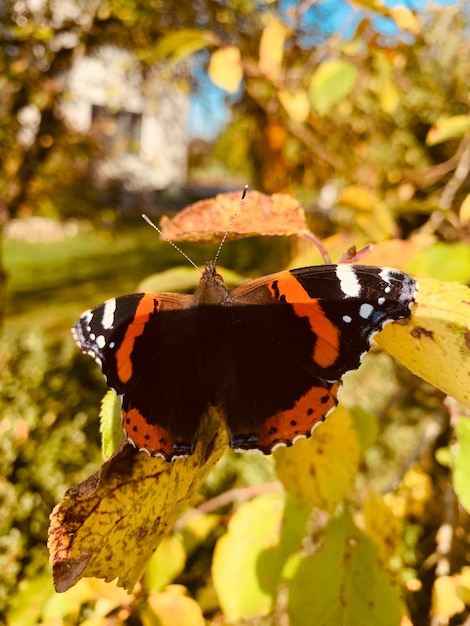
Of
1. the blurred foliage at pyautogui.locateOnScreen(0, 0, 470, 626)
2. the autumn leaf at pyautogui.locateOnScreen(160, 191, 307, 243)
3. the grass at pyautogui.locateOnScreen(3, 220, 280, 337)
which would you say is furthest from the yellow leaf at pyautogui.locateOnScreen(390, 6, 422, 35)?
the grass at pyautogui.locateOnScreen(3, 220, 280, 337)

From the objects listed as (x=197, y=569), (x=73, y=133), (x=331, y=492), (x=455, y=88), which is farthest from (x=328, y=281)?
(x=73, y=133)

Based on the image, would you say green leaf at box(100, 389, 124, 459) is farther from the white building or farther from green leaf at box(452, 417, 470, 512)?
the white building

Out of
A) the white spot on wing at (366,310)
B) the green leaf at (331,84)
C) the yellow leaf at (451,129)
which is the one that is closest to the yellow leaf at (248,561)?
the white spot on wing at (366,310)

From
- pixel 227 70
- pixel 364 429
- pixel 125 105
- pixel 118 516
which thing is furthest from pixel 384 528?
pixel 125 105

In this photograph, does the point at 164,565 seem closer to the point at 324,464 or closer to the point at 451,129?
the point at 324,464

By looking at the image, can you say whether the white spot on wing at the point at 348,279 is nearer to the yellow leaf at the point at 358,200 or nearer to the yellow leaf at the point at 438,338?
the yellow leaf at the point at 438,338
